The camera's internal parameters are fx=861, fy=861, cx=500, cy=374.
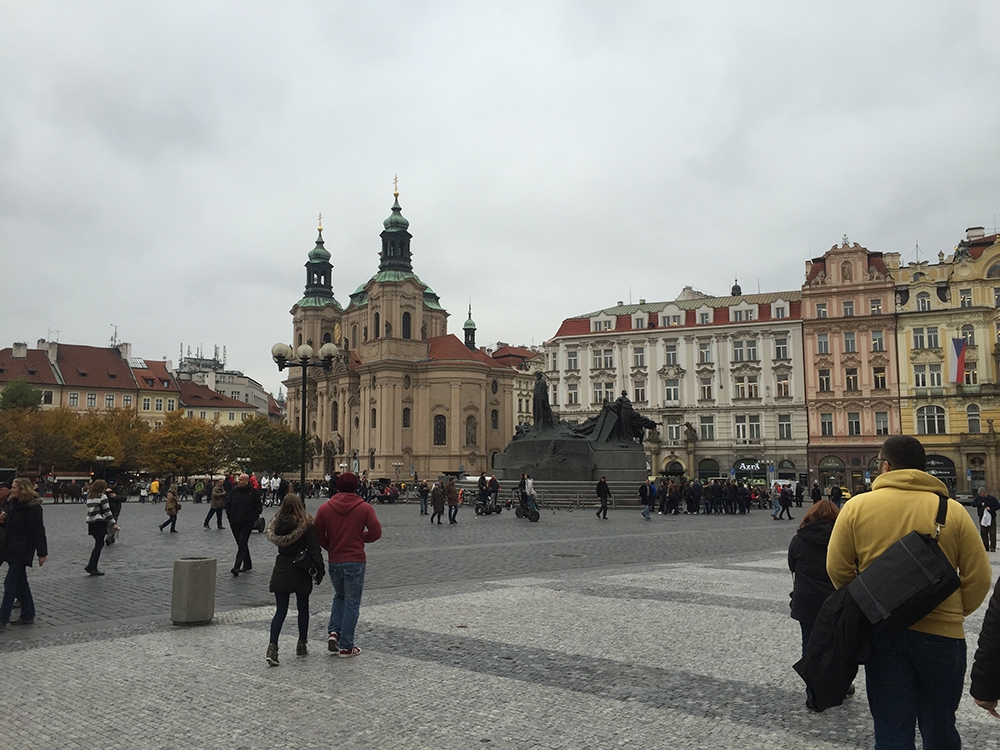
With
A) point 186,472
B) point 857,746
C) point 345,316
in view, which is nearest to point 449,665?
point 857,746

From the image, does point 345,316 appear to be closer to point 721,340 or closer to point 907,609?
point 721,340

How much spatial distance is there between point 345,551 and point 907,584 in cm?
568

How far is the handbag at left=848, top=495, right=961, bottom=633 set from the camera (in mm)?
A: 3695

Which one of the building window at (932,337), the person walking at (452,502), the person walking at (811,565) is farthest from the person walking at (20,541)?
the building window at (932,337)

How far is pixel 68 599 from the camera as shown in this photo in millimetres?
11898

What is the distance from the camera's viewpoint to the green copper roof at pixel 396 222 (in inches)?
3809

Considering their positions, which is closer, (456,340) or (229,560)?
(229,560)

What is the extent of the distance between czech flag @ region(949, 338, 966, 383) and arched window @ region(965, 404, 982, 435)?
7.05 feet

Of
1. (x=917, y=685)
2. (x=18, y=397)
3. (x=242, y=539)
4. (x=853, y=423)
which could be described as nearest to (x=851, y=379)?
(x=853, y=423)

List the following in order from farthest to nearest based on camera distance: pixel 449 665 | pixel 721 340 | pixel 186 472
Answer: pixel 186 472 < pixel 721 340 < pixel 449 665

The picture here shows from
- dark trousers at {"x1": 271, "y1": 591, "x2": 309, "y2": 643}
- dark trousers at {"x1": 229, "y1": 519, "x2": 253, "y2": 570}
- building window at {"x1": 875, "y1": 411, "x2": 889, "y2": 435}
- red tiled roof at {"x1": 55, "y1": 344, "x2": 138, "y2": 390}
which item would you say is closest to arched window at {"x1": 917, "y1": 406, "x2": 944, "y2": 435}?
building window at {"x1": 875, "y1": 411, "x2": 889, "y2": 435}

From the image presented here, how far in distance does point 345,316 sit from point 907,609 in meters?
104

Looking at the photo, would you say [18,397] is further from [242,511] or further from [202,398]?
[242,511]

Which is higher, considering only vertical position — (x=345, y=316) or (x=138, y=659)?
(x=345, y=316)
